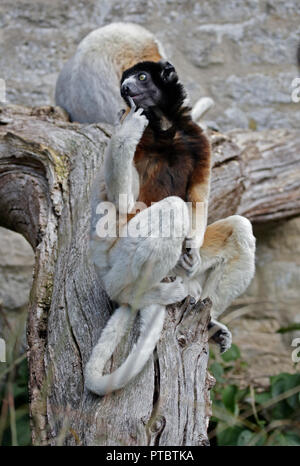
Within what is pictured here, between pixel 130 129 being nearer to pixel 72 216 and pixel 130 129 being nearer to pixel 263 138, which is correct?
pixel 72 216

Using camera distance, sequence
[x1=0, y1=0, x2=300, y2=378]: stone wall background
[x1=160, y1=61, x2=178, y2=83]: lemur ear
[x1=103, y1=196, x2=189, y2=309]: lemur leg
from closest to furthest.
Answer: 1. [x1=103, y1=196, x2=189, y2=309]: lemur leg
2. [x1=160, y1=61, x2=178, y2=83]: lemur ear
3. [x1=0, y1=0, x2=300, y2=378]: stone wall background

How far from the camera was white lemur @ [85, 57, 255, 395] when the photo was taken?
8.63 ft

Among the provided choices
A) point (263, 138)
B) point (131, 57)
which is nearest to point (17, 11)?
point (131, 57)

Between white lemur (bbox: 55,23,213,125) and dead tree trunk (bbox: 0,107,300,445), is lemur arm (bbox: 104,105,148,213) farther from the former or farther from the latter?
white lemur (bbox: 55,23,213,125)

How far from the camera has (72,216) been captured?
364cm

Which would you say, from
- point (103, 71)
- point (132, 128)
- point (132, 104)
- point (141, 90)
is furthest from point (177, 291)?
point (103, 71)

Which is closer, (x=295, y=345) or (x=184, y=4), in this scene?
(x=295, y=345)

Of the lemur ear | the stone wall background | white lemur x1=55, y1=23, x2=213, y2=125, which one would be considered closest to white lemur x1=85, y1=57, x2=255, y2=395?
the lemur ear

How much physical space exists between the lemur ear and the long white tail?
1.13 meters

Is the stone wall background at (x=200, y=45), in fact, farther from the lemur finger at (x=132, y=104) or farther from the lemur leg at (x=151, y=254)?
the lemur leg at (x=151, y=254)

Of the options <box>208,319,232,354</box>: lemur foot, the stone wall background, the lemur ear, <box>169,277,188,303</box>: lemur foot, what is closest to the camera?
<box>169,277,188,303</box>: lemur foot

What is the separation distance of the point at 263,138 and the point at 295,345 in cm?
179

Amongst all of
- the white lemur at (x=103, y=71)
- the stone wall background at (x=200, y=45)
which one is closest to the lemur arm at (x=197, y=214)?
the white lemur at (x=103, y=71)

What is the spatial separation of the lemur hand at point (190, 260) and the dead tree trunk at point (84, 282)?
204 millimetres
